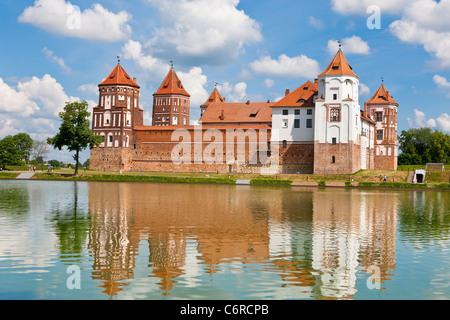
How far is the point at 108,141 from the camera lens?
74.2 meters

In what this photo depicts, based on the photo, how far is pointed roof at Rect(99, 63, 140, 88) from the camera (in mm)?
74375

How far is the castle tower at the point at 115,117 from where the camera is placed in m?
73.6

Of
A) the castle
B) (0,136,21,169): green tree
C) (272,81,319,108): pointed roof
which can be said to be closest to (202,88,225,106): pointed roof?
the castle

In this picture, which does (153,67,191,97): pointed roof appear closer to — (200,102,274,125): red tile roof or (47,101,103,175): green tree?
(200,102,274,125): red tile roof

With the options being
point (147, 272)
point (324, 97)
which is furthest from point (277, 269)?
point (324, 97)

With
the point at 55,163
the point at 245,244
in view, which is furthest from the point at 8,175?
the point at 55,163

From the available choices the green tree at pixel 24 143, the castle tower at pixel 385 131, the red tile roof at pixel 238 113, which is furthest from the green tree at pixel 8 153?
the castle tower at pixel 385 131

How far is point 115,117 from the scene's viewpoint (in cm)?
7431

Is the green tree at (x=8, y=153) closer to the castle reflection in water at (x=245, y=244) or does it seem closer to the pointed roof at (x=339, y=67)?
the pointed roof at (x=339, y=67)

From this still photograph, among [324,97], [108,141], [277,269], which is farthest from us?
[108,141]

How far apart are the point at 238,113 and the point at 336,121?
21557mm
